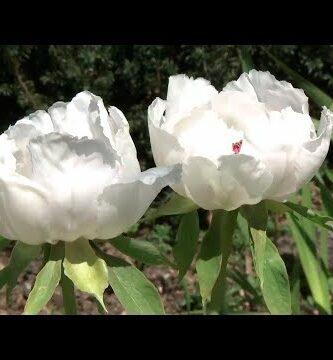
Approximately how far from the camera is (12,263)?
23.2 inches

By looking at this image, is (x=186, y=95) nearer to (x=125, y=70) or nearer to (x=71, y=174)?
(x=71, y=174)

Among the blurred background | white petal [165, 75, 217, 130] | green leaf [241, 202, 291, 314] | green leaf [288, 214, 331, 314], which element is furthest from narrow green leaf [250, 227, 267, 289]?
the blurred background

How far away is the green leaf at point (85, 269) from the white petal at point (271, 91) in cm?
17

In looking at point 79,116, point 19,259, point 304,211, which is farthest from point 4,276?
point 304,211

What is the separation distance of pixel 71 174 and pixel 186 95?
0.13 m

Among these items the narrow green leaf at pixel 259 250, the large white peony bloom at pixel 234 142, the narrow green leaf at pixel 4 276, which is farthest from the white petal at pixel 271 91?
the narrow green leaf at pixel 4 276

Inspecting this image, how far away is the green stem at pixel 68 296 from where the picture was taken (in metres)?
A: 0.58

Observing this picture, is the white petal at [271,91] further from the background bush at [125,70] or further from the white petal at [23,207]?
the background bush at [125,70]

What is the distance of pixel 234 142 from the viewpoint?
2.03 ft

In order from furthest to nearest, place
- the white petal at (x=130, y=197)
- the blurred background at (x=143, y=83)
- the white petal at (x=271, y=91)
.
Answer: the blurred background at (x=143, y=83) < the white petal at (x=271, y=91) < the white petal at (x=130, y=197)

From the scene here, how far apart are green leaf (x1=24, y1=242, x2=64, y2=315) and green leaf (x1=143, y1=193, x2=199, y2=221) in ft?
0.29

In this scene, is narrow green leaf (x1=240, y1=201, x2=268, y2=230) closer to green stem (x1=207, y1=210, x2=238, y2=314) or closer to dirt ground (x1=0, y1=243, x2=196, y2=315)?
green stem (x1=207, y1=210, x2=238, y2=314)
